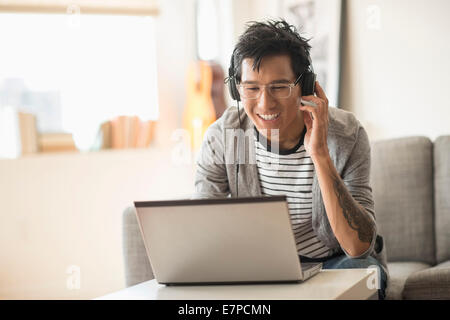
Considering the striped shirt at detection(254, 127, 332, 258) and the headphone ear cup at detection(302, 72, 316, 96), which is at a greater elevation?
the headphone ear cup at detection(302, 72, 316, 96)

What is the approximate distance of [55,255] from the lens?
3242 mm

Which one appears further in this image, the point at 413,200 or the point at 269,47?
the point at 413,200

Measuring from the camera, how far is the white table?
100 centimetres

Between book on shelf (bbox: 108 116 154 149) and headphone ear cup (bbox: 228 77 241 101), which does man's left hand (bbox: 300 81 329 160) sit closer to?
headphone ear cup (bbox: 228 77 241 101)

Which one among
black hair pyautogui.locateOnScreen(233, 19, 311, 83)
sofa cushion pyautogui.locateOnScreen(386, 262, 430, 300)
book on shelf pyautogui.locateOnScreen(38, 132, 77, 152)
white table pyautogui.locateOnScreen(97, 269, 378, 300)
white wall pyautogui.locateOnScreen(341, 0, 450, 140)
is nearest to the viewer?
white table pyautogui.locateOnScreen(97, 269, 378, 300)

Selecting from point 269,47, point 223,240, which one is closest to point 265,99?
point 269,47

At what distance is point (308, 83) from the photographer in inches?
56.7

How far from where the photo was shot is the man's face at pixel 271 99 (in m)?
1.42

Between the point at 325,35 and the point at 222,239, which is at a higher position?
the point at 325,35

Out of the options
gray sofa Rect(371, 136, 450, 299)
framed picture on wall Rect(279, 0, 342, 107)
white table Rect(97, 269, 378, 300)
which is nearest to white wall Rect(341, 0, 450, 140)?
framed picture on wall Rect(279, 0, 342, 107)

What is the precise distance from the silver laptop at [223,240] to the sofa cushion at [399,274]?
0.59 metres

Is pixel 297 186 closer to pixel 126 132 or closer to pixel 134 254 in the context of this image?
pixel 134 254

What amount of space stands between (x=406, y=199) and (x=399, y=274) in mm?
292

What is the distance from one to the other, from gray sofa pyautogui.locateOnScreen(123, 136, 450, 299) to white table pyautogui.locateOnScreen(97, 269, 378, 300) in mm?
791
